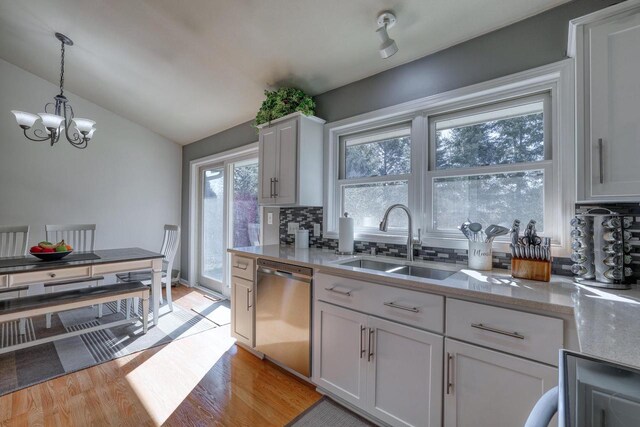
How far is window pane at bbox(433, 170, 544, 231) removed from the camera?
5.62 feet

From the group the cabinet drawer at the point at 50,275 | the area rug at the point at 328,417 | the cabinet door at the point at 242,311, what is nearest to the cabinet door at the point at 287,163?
the cabinet door at the point at 242,311

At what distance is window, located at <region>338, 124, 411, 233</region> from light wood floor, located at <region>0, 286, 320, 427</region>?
1.42 meters

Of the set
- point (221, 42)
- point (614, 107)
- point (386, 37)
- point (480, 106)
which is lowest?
point (614, 107)

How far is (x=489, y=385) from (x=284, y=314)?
132 centimetres

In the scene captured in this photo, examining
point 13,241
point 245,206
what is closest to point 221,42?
point 245,206

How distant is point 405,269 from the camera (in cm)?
194

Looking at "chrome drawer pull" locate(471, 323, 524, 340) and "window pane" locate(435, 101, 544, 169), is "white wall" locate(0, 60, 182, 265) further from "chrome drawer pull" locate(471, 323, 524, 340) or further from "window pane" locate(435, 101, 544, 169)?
"chrome drawer pull" locate(471, 323, 524, 340)

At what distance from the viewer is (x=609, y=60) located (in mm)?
1203

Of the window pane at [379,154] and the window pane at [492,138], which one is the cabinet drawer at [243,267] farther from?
the window pane at [492,138]

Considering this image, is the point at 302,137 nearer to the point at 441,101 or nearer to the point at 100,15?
the point at 441,101

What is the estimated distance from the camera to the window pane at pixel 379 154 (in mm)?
2285

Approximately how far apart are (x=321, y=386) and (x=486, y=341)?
1.13 meters

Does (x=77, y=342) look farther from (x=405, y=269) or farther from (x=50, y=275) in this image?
(x=405, y=269)

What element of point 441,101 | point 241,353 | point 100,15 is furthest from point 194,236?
point 441,101
